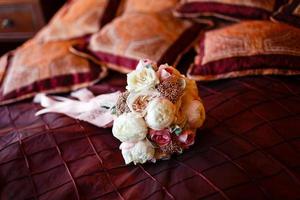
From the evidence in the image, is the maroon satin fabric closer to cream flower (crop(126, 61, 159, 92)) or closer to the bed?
the bed

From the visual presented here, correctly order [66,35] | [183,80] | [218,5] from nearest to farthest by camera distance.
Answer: [183,80], [218,5], [66,35]

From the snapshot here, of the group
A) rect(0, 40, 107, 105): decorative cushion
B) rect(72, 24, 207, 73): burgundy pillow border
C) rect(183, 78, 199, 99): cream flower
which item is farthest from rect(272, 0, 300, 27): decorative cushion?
rect(0, 40, 107, 105): decorative cushion

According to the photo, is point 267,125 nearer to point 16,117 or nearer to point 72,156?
point 72,156

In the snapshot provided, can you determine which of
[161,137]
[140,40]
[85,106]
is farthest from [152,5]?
[161,137]

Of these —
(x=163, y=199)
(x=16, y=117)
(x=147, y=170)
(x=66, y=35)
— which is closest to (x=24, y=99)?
(x=16, y=117)

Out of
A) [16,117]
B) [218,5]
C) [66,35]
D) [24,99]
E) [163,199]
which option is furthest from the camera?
[66,35]
